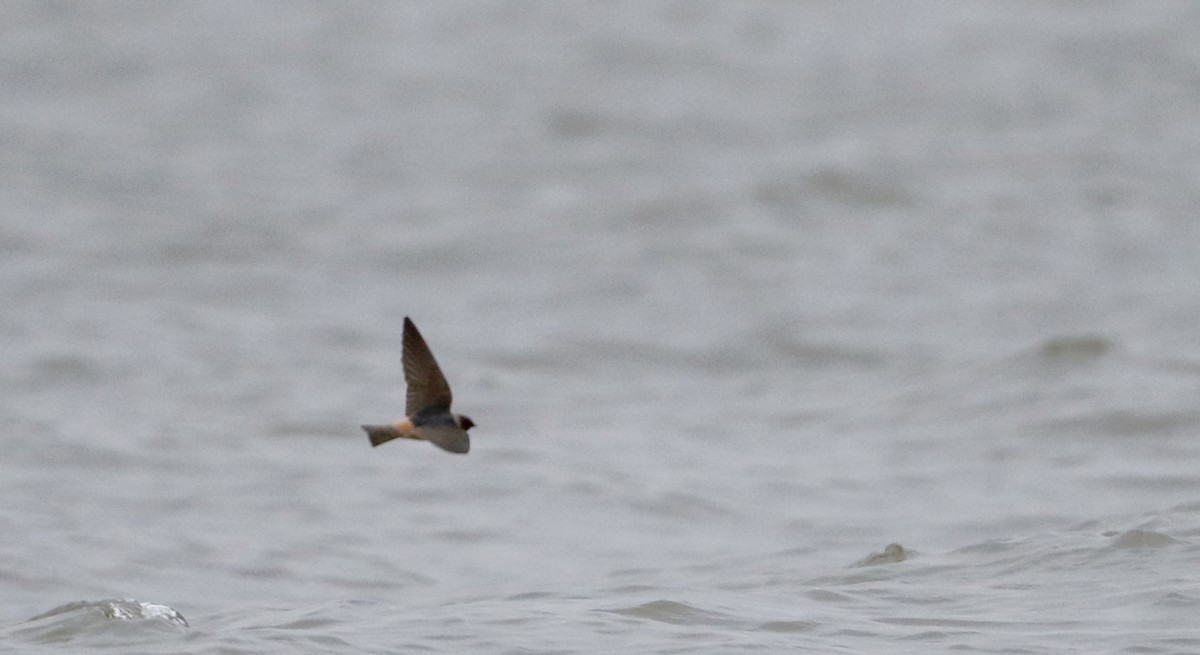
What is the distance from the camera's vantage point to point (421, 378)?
18.5ft

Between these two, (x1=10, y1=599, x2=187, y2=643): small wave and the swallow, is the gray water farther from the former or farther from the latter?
the swallow

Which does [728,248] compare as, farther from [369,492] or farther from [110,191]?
[369,492]

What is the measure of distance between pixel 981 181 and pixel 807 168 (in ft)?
5.36

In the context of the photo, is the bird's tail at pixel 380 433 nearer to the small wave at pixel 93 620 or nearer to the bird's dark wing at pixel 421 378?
the bird's dark wing at pixel 421 378

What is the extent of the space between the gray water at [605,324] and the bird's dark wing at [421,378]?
3.27 feet

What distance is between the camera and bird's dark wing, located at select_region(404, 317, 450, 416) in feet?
18.5

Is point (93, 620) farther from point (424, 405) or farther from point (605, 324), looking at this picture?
point (605, 324)

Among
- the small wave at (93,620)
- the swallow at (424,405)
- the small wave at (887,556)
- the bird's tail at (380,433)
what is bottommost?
the small wave at (93,620)

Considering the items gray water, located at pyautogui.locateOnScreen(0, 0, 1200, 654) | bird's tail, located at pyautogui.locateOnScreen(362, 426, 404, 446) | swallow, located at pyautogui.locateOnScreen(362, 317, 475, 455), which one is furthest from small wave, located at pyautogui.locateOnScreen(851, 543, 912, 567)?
bird's tail, located at pyautogui.locateOnScreen(362, 426, 404, 446)

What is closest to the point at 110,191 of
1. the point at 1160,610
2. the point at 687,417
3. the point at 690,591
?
the point at 687,417

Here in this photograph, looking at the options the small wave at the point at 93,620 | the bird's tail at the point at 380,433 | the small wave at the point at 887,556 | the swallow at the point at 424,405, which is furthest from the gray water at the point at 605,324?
the bird's tail at the point at 380,433

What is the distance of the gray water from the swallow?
988 millimetres

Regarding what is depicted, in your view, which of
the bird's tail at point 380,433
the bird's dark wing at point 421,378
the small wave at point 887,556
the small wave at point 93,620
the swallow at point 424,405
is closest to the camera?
the bird's tail at point 380,433

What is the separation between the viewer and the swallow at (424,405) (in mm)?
5508
